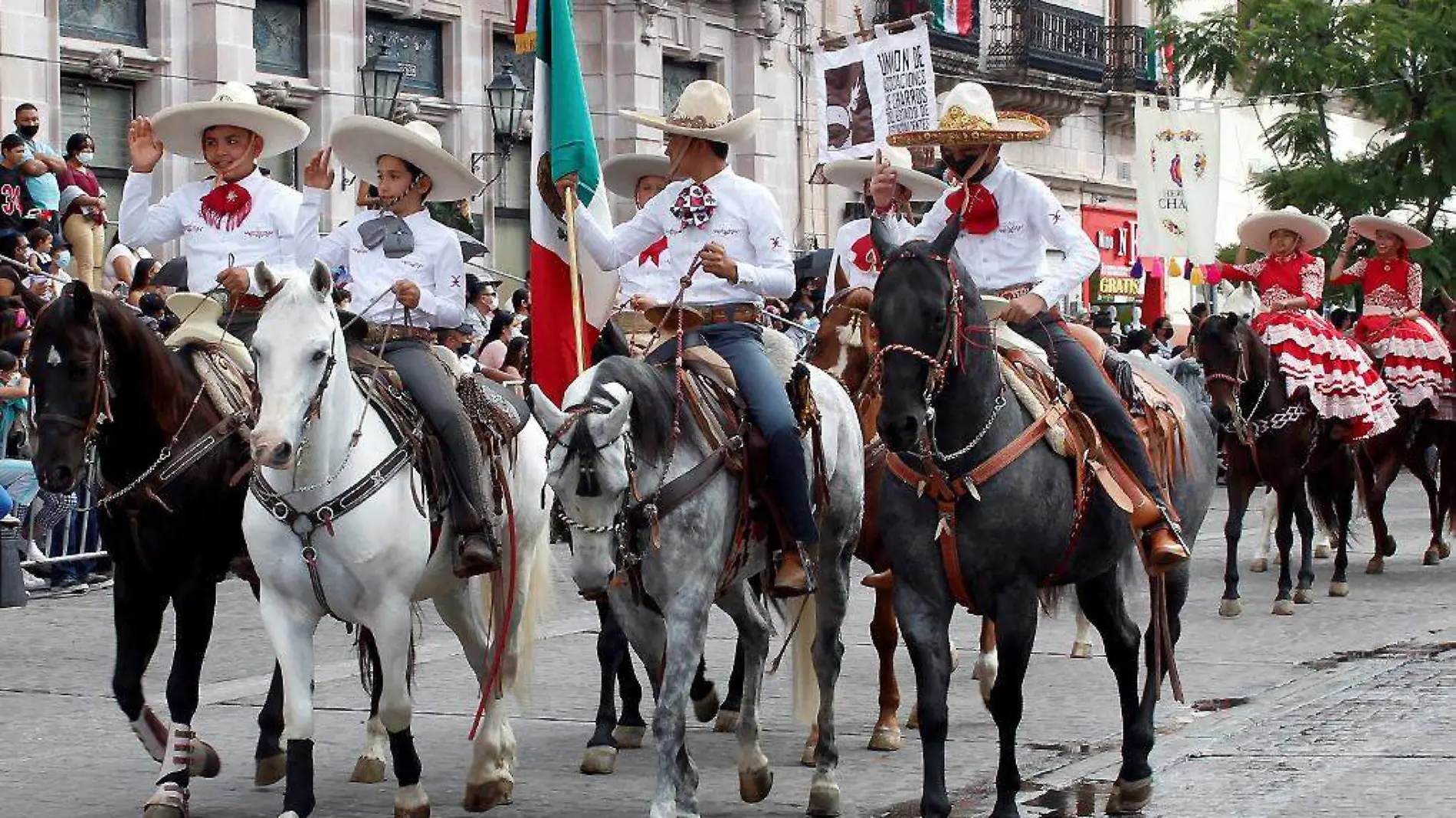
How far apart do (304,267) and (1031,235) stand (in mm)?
3321

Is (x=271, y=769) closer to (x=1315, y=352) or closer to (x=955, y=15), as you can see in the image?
(x=1315, y=352)

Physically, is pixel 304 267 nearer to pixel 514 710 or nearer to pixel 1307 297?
pixel 514 710

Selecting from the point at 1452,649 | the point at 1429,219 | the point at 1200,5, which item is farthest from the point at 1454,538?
the point at 1200,5

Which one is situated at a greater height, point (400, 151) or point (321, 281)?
point (400, 151)

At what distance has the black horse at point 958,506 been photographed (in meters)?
8.25

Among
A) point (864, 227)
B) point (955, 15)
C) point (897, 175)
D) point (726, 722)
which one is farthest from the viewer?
point (955, 15)

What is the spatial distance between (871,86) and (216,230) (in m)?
17.5

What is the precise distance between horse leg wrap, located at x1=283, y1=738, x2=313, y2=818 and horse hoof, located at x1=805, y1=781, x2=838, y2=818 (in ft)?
6.40

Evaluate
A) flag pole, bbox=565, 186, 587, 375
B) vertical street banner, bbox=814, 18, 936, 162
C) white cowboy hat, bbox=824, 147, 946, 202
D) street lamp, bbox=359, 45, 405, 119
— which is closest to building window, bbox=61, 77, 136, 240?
street lamp, bbox=359, 45, 405, 119

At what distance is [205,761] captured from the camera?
9.33 meters

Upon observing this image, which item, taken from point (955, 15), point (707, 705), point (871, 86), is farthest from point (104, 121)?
point (955, 15)

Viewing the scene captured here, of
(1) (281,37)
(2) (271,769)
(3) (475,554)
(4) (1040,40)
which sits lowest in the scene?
(2) (271,769)

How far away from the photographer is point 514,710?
11492 millimetres

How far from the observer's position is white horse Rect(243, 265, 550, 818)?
8.11 m
